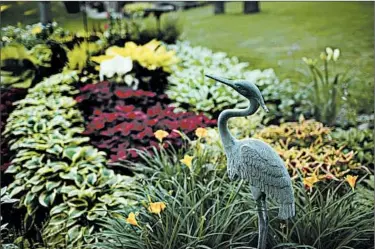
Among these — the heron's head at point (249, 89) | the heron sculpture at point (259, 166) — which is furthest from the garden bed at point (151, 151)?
the heron's head at point (249, 89)

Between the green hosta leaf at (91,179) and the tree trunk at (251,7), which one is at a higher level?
the tree trunk at (251,7)

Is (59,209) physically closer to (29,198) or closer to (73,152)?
(29,198)

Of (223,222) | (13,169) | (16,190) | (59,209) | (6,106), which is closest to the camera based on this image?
(223,222)

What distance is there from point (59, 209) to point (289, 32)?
190 cm

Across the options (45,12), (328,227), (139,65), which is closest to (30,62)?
(45,12)

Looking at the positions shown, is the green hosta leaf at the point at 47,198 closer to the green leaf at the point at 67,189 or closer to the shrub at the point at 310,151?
the green leaf at the point at 67,189

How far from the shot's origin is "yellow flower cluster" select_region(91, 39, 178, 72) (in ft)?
11.6

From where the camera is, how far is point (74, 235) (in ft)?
8.06

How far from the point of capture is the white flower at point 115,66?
11.4ft

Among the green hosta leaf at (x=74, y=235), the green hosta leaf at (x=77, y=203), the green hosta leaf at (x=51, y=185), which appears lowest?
the green hosta leaf at (x=74, y=235)

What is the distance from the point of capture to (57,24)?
3.54 metres

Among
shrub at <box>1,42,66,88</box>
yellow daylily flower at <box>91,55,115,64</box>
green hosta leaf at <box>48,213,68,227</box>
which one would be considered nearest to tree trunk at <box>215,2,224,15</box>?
yellow daylily flower at <box>91,55,115,64</box>

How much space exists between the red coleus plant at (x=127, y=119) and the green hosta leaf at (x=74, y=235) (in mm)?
457

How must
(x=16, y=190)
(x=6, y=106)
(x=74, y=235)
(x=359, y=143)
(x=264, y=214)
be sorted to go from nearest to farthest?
(x=264, y=214) → (x=74, y=235) → (x=16, y=190) → (x=359, y=143) → (x=6, y=106)
